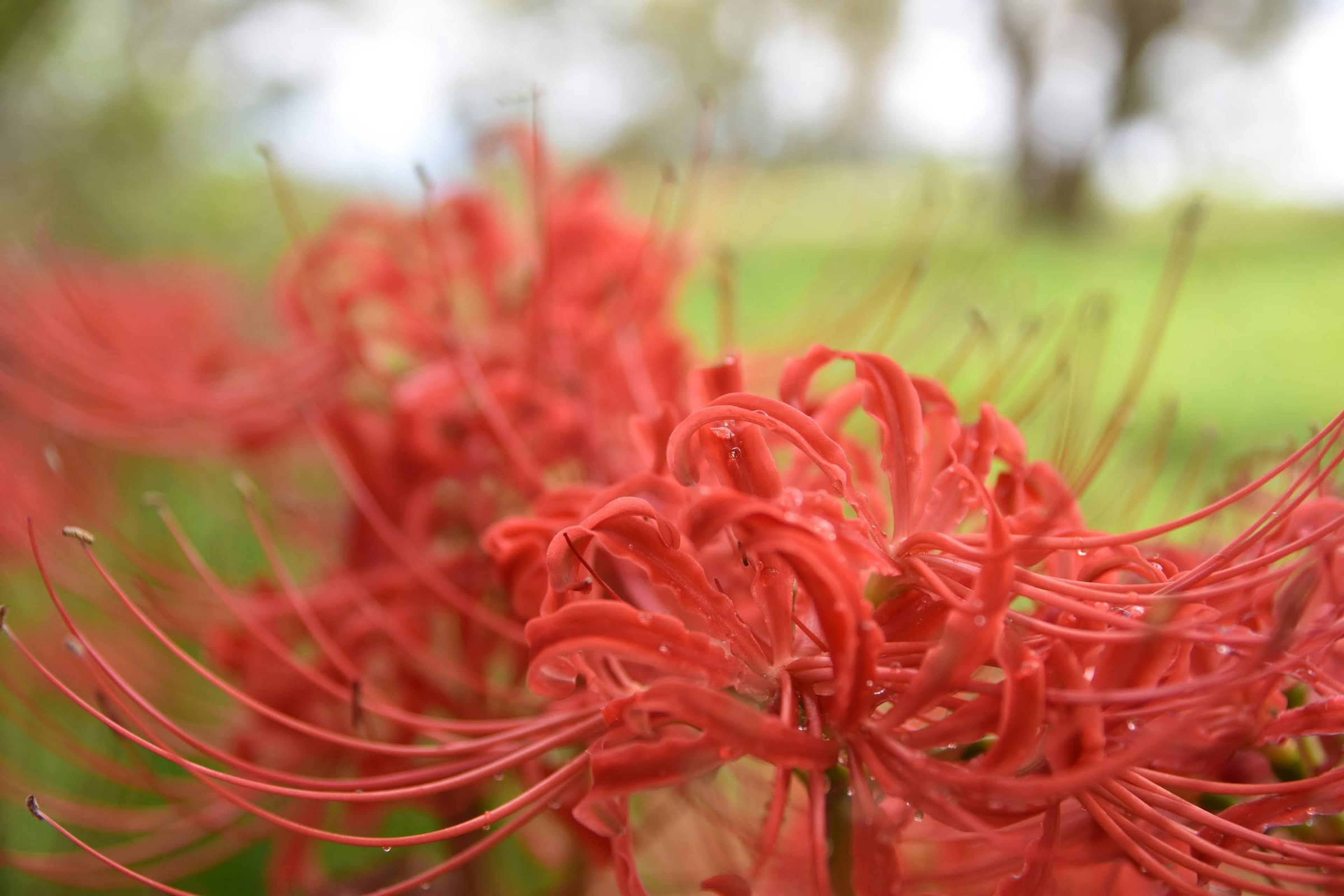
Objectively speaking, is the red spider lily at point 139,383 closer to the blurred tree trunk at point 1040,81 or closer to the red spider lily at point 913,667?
the red spider lily at point 913,667

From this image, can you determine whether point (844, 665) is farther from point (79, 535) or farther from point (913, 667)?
point (79, 535)

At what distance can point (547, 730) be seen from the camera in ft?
1.35

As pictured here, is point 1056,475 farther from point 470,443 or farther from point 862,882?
point 470,443

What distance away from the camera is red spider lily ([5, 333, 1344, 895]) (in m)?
0.31

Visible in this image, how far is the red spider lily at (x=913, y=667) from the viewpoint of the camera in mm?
309

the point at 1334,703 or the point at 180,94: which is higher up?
the point at 180,94

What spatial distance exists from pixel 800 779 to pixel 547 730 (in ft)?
0.36

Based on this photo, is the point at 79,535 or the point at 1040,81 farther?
the point at 1040,81

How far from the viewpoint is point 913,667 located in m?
0.35

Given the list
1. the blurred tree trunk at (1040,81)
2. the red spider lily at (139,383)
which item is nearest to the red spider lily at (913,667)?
the red spider lily at (139,383)

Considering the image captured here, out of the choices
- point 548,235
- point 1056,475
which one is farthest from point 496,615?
point 1056,475

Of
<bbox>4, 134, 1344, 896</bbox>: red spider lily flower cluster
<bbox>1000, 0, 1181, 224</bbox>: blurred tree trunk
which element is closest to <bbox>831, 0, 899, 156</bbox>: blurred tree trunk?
<bbox>1000, 0, 1181, 224</bbox>: blurred tree trunk

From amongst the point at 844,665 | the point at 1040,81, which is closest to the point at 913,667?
the point at 844,665

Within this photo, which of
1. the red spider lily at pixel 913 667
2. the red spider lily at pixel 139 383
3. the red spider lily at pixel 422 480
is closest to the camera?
the red spider lily at pixel 913 667
